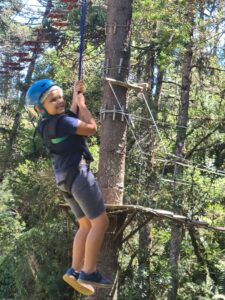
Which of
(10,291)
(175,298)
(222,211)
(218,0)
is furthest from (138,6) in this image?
(10,291)

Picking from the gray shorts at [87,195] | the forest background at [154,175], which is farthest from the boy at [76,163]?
the forest background at [154,175]

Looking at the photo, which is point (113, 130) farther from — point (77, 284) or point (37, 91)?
point (77, 284)

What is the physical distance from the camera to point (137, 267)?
8.53 meters

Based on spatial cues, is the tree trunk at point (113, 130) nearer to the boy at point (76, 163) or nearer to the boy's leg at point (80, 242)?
the boy's leg at point (80, 242)

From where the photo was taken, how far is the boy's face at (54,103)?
3521 millimetres

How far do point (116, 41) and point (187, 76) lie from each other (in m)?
3.99

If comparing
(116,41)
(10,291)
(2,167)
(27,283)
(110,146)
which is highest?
(116,41)

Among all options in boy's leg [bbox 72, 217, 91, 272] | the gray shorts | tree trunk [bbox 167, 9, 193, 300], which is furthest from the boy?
tree trunk [bbox 167, 9, 193, 300]

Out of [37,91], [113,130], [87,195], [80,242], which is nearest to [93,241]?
[80,242]

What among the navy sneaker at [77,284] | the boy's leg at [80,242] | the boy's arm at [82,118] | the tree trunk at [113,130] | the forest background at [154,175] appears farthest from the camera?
the forest background at [154,175]

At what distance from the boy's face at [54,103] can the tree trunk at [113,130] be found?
1740mm

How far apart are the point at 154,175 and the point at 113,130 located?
221 centimetres

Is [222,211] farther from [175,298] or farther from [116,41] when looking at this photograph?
[116,41]

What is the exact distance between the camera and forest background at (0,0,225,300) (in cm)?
726
